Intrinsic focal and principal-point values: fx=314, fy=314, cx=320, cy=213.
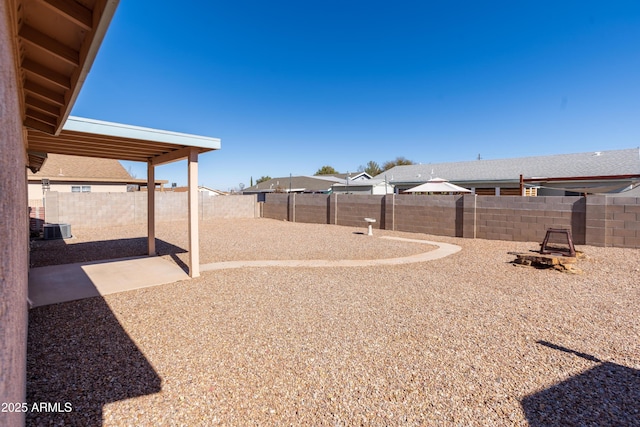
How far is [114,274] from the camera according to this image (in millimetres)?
7383

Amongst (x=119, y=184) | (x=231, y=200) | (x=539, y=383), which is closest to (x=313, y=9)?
(x=231, y=200)

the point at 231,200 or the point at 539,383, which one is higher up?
the point at 231,200

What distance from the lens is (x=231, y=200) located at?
75.2ft

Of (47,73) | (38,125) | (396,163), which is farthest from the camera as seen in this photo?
(396,163)

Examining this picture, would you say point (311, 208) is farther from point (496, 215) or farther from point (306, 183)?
point (306, 183)

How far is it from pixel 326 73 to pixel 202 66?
841 cm

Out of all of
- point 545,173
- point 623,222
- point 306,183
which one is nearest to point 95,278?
point 623,222

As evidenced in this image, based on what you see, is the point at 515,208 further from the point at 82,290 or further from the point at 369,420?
the point at 82,290

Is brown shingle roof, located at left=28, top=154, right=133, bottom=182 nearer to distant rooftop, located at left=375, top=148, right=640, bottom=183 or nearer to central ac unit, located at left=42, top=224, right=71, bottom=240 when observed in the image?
central ac unit, located at left=42, top=224, right=71, bottom=240

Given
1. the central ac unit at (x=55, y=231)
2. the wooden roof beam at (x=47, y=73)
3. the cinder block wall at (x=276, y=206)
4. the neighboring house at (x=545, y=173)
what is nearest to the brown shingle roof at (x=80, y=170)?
the cinder block wall at (x=276, y=206)

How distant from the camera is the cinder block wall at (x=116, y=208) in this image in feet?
51.5

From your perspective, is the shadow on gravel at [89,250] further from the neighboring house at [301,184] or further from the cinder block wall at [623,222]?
the neighboring house at [301,184]

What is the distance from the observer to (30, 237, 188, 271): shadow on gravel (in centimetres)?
902

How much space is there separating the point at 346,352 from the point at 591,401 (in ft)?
8.08
